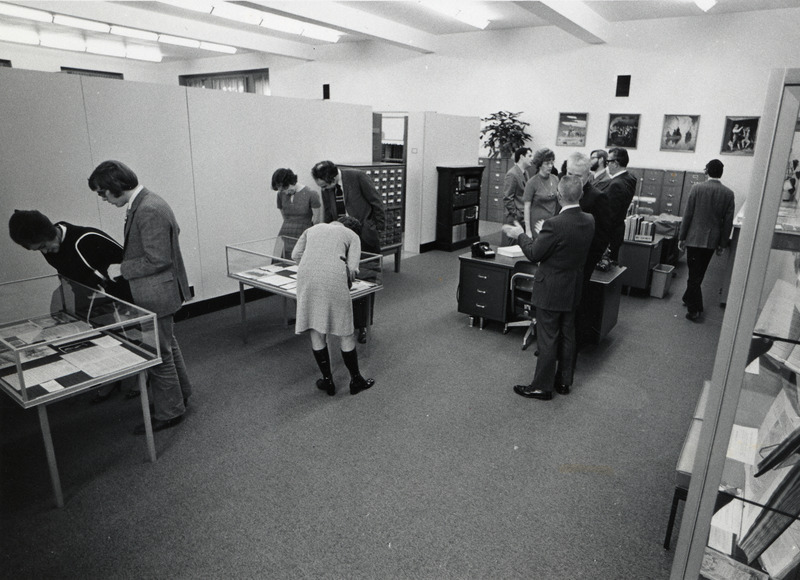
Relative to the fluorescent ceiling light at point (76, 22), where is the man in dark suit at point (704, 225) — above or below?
below

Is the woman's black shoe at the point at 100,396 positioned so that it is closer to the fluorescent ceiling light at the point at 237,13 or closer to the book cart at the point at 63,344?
the book cart at the point at 63,344

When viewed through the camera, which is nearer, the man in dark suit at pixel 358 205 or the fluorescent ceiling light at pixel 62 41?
the man in dark suit at pixel 358 205

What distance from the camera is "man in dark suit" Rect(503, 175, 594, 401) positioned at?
3383 millimetres

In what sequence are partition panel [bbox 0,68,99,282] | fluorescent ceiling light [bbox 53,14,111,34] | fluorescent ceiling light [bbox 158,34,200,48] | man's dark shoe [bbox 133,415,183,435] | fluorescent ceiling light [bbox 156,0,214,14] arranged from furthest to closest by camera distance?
1. fluorescent ceiling light [bbox 158,34,200,48]
2. fluorescent ceiling light [bbox 53,14,111,34]
3. fluorescent ceiling light [bbox 156,0,214,14]
4. partition panel [bbox 0,68,99,282]
5. man's dark shoe [bbox 133,415,183,435]

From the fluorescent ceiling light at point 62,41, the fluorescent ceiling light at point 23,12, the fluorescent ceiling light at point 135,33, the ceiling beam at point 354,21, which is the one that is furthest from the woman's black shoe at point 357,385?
the fluorescent ceiling light at point 62,41

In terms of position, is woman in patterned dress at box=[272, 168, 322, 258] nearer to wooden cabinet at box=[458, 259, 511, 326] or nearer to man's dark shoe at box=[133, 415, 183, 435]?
wooden cabinet at box=[458, 259, 511, 326]

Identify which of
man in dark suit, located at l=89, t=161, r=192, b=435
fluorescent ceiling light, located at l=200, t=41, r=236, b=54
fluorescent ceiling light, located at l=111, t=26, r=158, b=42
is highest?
fluorescent ceiling light, located at l=200, t=41, r=236, b=54

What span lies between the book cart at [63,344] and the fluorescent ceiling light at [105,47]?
11.3 meters

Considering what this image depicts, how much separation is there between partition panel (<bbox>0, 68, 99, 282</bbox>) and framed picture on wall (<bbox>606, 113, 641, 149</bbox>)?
8287 mm

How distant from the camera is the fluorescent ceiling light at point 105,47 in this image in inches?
474

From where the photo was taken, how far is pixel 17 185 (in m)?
4.00

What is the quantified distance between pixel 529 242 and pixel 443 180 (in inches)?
188

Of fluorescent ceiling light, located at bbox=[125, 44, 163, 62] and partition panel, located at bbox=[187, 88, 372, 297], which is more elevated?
fluorescent ceiling light, located at bbox=[125, 44, 163, 62]

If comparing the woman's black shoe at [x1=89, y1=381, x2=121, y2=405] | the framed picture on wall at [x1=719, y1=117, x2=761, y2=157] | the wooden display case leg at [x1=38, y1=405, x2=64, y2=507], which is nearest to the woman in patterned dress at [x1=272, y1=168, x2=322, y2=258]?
the woman's black shoe at [x1=89, y1=381, x2=121, y2=405]
